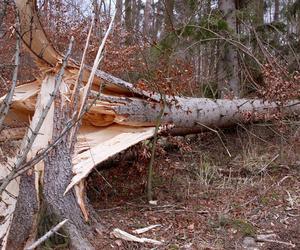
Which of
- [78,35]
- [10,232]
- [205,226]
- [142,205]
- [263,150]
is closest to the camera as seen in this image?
[10,232]

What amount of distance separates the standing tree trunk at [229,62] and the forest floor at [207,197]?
2.28 meters

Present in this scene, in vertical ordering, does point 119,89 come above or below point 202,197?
above

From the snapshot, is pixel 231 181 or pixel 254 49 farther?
pixel 254 49

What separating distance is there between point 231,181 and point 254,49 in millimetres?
4547

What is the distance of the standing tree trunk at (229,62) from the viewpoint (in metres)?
8.09

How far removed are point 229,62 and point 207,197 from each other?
4.40m

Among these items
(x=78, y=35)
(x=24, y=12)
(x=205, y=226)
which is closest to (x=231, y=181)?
(x=205, y=226)

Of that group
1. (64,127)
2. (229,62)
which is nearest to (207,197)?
(64,127)

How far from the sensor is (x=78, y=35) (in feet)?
22.6

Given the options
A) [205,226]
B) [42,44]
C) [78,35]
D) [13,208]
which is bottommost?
[205,226]

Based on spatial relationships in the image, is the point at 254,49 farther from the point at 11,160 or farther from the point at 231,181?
the point at 11,160

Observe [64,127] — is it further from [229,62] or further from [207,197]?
[229,62]

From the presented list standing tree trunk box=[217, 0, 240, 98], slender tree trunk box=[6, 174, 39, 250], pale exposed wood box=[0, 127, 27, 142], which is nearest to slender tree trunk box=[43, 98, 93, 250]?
slender tree trunk box=[6, 174, 39, 250]

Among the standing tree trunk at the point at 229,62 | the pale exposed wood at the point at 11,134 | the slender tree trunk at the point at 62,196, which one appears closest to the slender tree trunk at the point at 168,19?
the standing tree trunk at the point at 229,62
